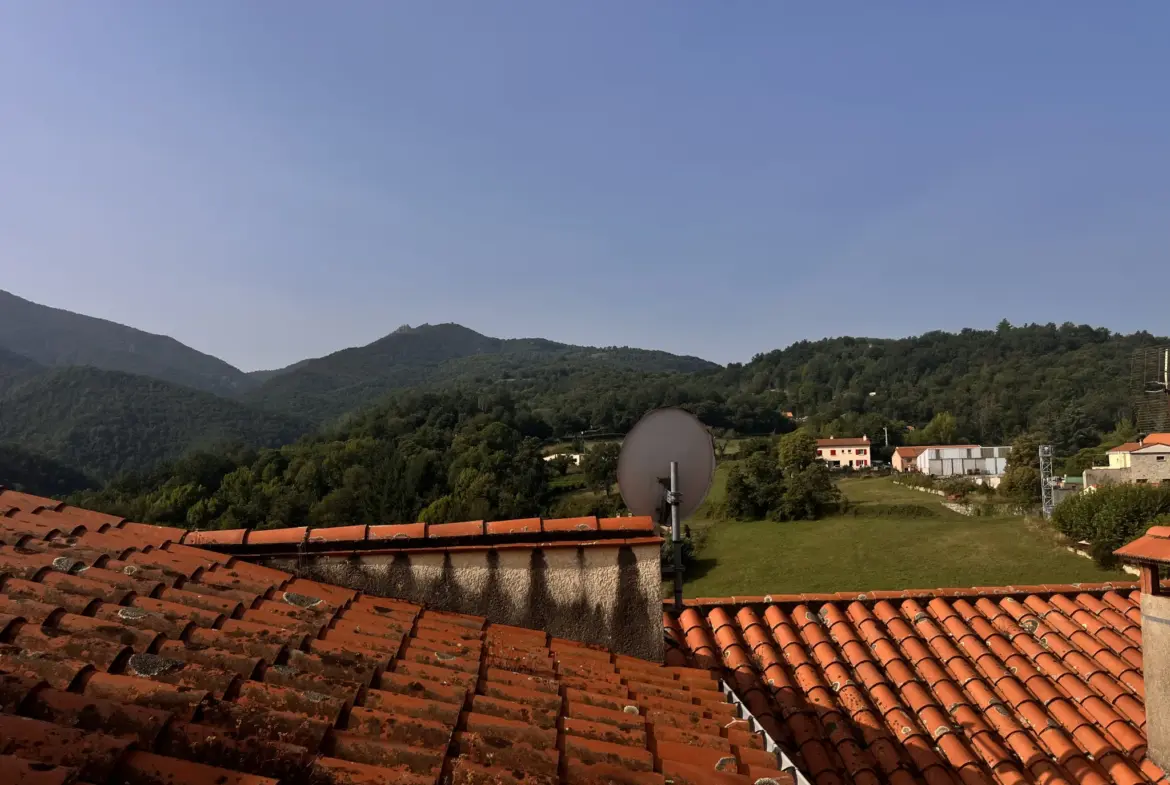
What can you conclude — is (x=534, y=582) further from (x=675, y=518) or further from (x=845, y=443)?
(x=845, y=443)

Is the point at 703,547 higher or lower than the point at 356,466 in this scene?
lower

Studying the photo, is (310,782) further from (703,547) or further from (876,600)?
(703,547)

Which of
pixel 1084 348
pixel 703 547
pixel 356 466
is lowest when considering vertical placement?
pixel 703 547

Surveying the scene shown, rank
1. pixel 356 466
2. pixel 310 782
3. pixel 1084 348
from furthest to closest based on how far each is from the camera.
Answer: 1. pixel 1084 348
2. pixel 356 466
3. pixel 310 782

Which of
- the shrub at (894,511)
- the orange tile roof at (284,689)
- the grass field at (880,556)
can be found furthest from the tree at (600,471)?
the orange tile roof at (284,689)

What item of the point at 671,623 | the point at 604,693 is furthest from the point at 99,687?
the point at 671,623

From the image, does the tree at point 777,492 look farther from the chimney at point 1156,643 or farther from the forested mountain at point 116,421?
the forested mountain at point 116,421
